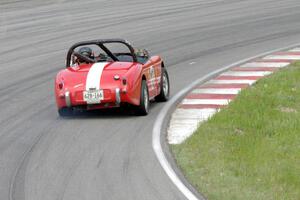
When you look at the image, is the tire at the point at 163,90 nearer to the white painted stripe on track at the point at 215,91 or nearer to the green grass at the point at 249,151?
the white painted stripe on track at the point at 215,91

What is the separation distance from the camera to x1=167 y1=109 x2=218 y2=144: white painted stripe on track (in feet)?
43.3

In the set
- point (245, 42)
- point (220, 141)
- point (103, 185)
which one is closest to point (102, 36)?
point (245, 42)

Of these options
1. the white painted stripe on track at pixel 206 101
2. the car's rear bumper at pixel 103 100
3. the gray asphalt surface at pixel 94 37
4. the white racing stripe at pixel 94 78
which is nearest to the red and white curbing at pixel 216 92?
the white painted stripe on track at pixel 206 101

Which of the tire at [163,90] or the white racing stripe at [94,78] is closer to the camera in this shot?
the white racing stripe at [94,78]

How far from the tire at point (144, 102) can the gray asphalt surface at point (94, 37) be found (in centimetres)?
14

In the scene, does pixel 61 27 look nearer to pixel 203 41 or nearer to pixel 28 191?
pixel 203 41

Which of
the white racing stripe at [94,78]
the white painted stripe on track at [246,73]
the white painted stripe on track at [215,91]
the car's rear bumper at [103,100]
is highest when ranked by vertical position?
the white racing stripe at [94,78]

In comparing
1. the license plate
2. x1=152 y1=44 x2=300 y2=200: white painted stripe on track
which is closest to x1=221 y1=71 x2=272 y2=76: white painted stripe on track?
x1=152 y1=44 x2=300 y2=200: white painted stripe on track

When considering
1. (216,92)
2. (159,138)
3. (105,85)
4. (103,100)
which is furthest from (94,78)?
(216,92)

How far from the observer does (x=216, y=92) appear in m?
16.8

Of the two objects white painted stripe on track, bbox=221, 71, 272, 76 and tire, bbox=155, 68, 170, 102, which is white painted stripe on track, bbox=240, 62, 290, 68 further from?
tire, bbox=155, 68, 170, 102

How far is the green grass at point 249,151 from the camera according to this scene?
10227mm

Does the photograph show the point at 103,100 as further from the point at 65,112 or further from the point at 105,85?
the point at 65,112

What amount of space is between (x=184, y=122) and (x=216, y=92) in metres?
2.78
